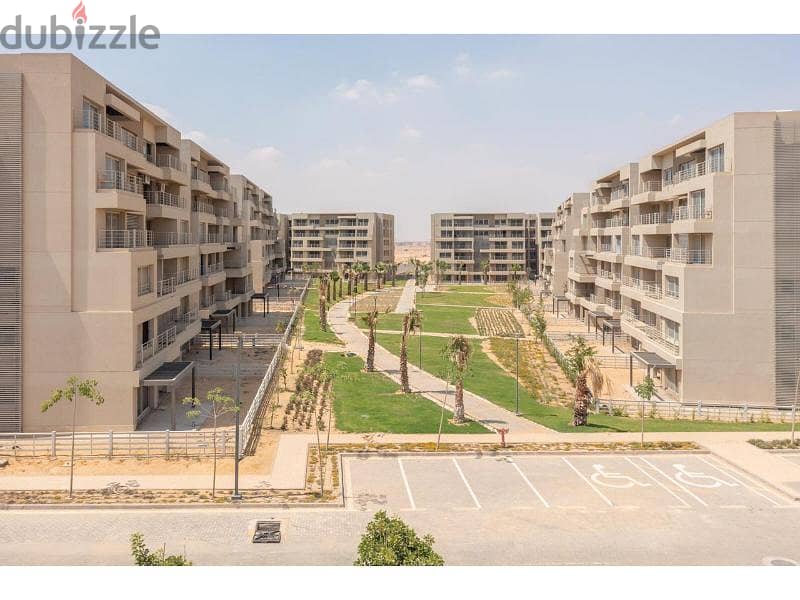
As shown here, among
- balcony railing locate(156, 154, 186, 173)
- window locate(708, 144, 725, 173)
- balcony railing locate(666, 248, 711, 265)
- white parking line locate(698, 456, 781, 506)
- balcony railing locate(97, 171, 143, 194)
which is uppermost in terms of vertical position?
balcony railing locate(156, 154, 186, 173)

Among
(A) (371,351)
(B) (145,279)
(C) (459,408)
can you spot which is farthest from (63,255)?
(A) (371,351)

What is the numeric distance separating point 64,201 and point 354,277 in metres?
82.8

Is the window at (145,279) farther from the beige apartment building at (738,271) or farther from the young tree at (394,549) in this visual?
the beige apartment building at (738,271)

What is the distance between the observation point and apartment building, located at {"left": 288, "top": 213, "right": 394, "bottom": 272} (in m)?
153

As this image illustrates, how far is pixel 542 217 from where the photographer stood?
15262 centimetres

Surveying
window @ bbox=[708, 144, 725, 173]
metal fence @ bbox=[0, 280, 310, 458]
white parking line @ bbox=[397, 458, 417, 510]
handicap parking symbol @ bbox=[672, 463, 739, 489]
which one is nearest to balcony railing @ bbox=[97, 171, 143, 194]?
metal fence @ bbox=[0, 280, 310, 458]

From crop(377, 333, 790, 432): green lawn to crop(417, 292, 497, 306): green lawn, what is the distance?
5105 centimetres

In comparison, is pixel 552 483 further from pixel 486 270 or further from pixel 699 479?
pixel 486 270

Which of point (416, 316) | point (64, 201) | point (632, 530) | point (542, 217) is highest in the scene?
point (542, 217)

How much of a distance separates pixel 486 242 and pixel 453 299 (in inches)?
1620

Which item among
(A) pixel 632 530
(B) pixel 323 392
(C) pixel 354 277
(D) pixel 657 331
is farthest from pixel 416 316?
(C) pixel 354 277
